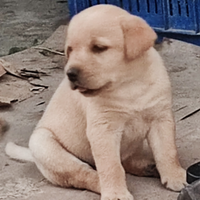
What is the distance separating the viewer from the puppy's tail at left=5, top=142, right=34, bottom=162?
3576mm

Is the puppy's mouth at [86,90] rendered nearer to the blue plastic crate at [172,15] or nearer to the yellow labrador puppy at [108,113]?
the yellow labrador puppy at [108,113]

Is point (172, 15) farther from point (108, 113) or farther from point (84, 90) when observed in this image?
point (84, 90)

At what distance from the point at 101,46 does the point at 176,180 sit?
772mm

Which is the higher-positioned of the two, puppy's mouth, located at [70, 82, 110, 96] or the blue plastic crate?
puppy's mouth, located at [70, 82, 110, 96]

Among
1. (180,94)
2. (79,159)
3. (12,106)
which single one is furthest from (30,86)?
(79,159)

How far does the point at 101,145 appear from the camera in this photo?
2.87 m

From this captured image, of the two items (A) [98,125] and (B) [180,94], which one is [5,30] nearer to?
(B) [180,94]

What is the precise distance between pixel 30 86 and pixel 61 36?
1490 mm

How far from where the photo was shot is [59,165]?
307cm

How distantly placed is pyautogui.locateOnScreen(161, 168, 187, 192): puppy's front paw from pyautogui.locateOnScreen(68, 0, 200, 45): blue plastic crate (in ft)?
9.03

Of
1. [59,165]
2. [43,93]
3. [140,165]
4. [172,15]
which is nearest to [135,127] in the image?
[140,165]

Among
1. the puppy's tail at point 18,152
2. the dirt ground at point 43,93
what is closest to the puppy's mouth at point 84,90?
the dirt ground at point 43,93

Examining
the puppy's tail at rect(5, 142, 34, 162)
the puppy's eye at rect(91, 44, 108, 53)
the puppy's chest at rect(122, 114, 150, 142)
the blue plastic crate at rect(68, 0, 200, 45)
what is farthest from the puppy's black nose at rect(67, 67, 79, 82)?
the blue plastic crate at rect(68, 0, 200, 45)

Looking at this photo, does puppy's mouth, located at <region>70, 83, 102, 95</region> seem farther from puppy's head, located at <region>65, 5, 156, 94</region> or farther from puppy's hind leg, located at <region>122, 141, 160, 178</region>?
puppy's hind leg, located at <region>122, 141, 160, 178</region>
